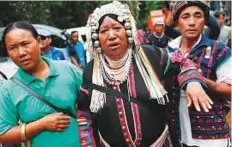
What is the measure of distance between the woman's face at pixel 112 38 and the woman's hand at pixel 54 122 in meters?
0.47

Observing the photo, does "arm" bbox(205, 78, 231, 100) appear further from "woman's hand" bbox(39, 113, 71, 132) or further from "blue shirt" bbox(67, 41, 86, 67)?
"blue shirt" bbox(67, 41, 86, 67)

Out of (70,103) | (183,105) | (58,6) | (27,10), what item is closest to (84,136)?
(70,103)

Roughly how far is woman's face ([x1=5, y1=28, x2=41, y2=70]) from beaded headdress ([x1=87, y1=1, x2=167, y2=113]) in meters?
0.36

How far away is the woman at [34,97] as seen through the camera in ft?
8.98

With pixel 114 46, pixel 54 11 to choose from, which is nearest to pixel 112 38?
pixel 114 46

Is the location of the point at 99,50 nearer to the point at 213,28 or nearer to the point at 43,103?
the point at 43,103

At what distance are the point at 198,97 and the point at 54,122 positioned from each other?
0.83 metres

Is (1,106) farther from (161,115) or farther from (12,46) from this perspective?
(161,115)

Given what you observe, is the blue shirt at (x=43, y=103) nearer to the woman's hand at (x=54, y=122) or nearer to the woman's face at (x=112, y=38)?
the woman's hand at (x=54, y=122)

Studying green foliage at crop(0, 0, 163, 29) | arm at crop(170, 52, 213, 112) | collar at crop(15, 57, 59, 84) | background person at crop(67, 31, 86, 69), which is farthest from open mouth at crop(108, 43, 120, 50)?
green foliage at crop(0, 0, 163, 29)

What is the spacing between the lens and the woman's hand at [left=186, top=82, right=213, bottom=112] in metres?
2.41

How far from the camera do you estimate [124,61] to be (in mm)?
2768

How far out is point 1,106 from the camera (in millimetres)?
2811

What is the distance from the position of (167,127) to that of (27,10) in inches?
679
